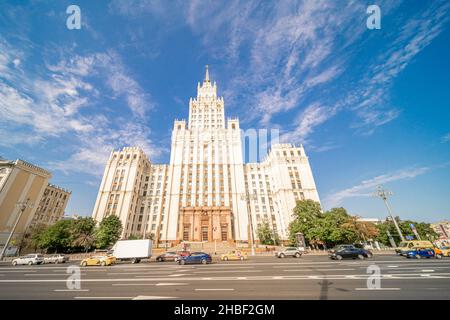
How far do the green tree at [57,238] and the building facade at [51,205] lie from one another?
2140 centimetres

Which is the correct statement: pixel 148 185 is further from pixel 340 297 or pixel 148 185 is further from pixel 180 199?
pixel 340 297

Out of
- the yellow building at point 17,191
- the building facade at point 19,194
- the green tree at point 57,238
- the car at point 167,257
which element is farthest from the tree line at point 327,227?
the yellow building at point 17,191

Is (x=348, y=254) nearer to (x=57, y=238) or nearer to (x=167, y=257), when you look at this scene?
(x=167, y=257)

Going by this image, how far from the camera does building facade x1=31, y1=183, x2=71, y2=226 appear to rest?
58.7 m

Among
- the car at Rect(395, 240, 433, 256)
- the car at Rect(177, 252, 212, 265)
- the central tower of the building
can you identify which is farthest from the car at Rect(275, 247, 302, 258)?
the central tower of the building

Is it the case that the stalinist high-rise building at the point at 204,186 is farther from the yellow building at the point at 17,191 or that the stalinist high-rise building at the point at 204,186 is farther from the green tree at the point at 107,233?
the yellow building at the point at 17,191

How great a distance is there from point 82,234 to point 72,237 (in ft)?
6.07

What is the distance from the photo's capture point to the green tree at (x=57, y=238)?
39562 mm

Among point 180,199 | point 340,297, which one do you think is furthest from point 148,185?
point 340,297
